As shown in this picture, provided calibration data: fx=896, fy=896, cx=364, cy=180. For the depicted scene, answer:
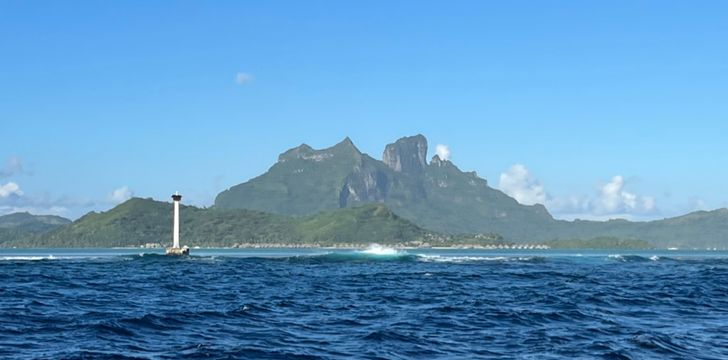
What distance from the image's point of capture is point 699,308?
6625 centimetres

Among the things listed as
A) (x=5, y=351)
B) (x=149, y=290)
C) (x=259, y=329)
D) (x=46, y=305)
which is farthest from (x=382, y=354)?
(x=149, y=290)

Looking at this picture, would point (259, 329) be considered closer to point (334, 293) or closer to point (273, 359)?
point (273, 359)

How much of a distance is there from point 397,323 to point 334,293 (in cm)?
2927

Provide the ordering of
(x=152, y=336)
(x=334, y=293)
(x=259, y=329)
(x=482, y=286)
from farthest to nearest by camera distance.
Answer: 1. (x=482, y=286)
2. (x=334, y=293)
3. (x=259, y=329)
4. (x=152, y=336)

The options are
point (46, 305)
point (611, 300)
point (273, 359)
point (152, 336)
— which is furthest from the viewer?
point (611, 300)

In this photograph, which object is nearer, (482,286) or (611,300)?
(611,300)

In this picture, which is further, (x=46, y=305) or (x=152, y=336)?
(x=46, y=305)

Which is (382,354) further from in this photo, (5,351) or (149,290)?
(149,290)

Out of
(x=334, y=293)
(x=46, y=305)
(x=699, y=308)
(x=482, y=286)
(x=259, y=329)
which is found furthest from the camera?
(x=482, y=286)

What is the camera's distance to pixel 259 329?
4894 centimetres

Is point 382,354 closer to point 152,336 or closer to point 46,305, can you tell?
point 152,336

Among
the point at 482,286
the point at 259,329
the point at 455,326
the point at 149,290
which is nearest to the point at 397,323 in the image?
the point at 455,326

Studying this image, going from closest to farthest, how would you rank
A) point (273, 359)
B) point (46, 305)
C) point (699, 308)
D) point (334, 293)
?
1. point (273, 359)
2. point (46, 305)
3. point (699, 308)
4. point (334, 293)

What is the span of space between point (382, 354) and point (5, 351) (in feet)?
53.2
